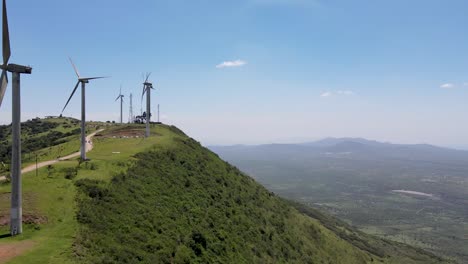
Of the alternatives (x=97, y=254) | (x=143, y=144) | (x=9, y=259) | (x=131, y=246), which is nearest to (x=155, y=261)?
(x=131, y=246)

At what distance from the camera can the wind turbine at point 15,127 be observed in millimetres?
28984

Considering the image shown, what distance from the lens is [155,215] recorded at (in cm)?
3881

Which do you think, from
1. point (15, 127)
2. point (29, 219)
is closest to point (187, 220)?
point (29, 219)

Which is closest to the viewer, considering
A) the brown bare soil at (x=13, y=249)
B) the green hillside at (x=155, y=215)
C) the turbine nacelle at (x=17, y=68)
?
the brown bare soil at (x=13, y=249)

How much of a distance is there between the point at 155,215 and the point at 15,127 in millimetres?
16901

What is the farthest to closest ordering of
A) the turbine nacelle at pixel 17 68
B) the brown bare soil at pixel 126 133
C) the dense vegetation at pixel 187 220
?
the brown bare soil at pixel 126 133
the dense vegetation at pixel 187 220
the turbine nacelle at pixel 17 68

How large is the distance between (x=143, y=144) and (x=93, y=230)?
127ft

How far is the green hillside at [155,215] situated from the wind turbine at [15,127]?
1.61 meters

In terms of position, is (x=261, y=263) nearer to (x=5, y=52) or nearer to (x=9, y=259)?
(x=9, y=259)

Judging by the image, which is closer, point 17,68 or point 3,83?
point 3,83

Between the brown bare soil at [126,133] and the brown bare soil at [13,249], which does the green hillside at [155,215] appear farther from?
the brown bare soil at [126,133]

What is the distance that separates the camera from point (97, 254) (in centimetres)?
2748

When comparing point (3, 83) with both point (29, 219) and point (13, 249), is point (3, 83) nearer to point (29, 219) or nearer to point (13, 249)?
point (29, 219)

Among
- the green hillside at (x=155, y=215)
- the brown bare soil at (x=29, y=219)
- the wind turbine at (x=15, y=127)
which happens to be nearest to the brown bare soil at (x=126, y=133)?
the green hillside at (x=155, y=215)
